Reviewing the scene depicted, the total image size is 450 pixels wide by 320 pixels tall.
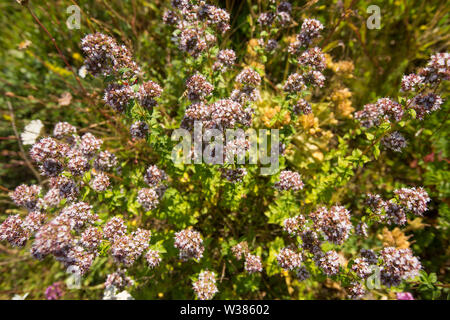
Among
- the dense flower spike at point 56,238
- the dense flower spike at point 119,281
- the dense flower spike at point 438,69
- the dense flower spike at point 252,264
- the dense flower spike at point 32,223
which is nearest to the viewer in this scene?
the dense flower spike at point 56,238

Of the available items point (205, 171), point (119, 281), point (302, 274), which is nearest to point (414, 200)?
point (302, 274)

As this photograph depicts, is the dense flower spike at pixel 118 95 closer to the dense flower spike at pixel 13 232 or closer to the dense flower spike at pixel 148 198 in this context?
the dense flower spike at pixel 148 198

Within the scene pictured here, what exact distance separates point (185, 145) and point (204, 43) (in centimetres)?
138

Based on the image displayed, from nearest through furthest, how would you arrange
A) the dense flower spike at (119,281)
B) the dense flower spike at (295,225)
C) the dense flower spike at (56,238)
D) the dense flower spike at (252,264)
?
the dense flower spike at (56,238)
the dense flower spike at (295,225)
the dense flower spike at (252,264)
the dense flower spike at (119,281)

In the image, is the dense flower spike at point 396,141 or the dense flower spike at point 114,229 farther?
the dense flower spike at point 396,141

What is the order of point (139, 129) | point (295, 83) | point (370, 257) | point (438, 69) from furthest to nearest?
point (295, 83)
point (139, 129)
point (370, 257)
point (438, 69)

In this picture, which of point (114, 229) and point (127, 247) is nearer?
point (127, 247)

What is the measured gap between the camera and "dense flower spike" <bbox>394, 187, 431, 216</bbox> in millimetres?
2785

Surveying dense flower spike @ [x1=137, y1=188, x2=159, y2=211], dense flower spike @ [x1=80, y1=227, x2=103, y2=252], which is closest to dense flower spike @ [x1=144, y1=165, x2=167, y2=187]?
dense flower spike @ [x1=137, y1=188, x2=159, y2=211]

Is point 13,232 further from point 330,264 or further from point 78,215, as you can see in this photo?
point 330,264

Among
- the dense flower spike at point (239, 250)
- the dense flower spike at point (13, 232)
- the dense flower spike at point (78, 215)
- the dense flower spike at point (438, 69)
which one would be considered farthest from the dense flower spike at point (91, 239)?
the dense flower spike at point (438, 69)

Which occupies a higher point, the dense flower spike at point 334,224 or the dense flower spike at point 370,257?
the dense flower spike at point 334,224

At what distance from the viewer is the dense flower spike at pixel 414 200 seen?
279 centimetres

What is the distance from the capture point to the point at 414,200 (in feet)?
9.27
